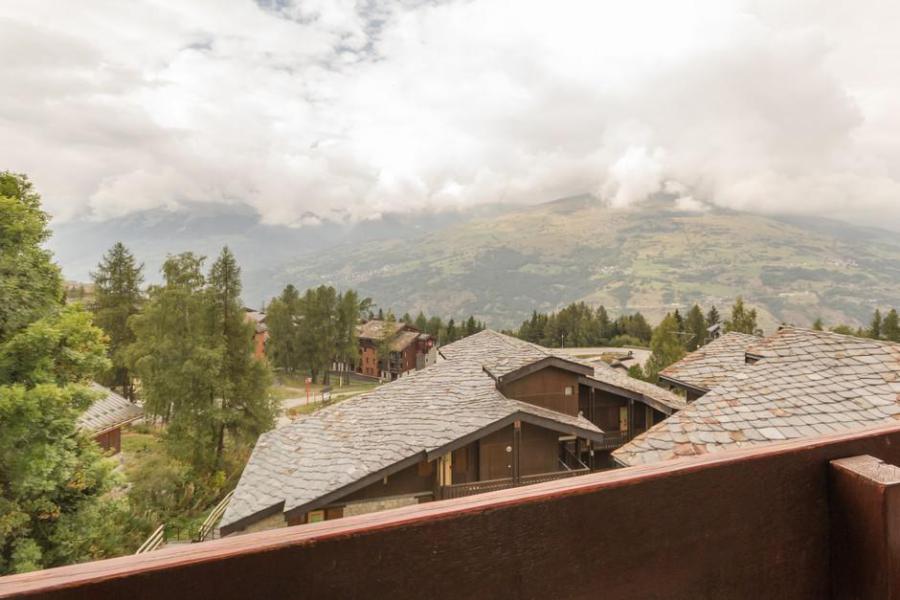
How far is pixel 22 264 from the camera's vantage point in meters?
9.79

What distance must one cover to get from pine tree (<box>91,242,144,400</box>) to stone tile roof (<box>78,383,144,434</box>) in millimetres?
13632

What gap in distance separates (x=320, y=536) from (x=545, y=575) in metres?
0.48

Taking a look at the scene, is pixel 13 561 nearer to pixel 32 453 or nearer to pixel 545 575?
pixel 32 453

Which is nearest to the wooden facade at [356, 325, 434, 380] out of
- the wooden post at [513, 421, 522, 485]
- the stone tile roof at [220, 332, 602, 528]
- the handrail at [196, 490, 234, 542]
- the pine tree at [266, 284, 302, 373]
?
the pine tree at [266, 284, 302, 373]

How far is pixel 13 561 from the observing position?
904cm

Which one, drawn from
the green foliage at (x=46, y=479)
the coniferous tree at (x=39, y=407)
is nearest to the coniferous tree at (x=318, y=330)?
the coniferous tree at (x=39, y=407)

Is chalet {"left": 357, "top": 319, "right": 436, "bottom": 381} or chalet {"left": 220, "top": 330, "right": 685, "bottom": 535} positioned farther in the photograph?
chalet {"left": 357, "top": 319, "right": 436, "bottom": 381}

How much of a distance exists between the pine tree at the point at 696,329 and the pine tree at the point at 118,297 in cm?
5992

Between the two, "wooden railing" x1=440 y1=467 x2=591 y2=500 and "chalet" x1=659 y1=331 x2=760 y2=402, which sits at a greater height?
"chalet" x1=659 y1=331 x2=760 y2=402

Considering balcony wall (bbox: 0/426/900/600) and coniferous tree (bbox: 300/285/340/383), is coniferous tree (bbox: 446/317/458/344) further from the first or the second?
balcony wall (bbox: 0/426/900/600)

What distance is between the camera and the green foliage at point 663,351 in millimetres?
32344

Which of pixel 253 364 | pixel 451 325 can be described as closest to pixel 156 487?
pixel 253 364

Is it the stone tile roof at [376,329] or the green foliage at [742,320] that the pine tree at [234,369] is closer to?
the green foliage at [742,320]

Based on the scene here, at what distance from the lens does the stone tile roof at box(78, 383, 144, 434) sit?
20.4m
